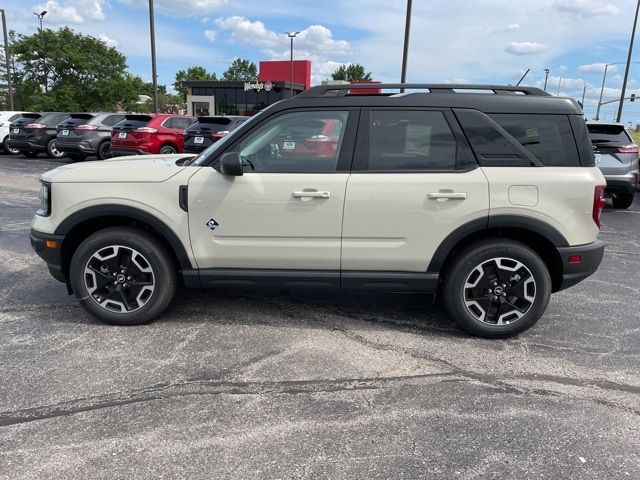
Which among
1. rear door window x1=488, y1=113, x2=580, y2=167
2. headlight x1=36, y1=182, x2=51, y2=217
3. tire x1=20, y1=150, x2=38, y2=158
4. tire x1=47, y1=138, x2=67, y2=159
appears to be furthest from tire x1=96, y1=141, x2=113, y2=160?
rear door window x1=488, y1=113, x2=580, y2=167

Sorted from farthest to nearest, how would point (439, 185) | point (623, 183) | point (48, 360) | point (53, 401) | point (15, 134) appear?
point (15, 134) < point (623, 183) < point (439, 185) < point (48, 360) < point (53, 401)

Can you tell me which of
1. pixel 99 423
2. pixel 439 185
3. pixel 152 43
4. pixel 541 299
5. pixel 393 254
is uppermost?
pixel 152 43

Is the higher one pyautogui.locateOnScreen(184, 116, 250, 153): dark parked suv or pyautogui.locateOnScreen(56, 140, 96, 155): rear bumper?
pyautogui.locateOnScreen(184, 116, 250, 153): dark parked suv

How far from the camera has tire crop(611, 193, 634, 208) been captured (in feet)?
33.8

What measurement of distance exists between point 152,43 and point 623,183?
A: 1901 cm

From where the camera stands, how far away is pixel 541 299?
3.86 meters

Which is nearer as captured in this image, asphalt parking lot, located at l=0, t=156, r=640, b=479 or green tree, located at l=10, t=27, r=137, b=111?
asphalt parking lot, located at l=0, t=156, r=640, b=479

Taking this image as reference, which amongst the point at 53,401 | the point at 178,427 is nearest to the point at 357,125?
the point at 178,427

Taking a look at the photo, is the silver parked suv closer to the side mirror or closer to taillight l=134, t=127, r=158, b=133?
the side mirror

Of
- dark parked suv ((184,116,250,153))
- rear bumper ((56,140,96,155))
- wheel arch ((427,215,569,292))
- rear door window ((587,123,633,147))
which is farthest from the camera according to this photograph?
rear bumper ((56,140,96,155))

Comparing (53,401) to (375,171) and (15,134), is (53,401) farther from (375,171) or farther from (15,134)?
(15,134)

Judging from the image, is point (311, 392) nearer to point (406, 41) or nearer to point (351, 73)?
point (406, 41)

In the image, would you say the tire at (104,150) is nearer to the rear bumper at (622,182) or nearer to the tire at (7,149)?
the tire at (7,149)

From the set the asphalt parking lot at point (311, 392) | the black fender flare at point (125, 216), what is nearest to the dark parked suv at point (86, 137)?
the asphalt parking lot at point (311, 392)
